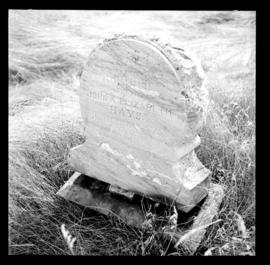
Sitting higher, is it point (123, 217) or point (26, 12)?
point (26, 12)

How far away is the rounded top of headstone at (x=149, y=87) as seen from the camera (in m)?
2.28

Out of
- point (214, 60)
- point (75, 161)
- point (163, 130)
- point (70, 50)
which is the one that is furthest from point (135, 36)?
point (70, 50)

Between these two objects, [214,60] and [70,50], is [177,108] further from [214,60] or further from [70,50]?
[70,50]

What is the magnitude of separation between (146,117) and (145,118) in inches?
0.5

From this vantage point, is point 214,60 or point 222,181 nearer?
point 222,181

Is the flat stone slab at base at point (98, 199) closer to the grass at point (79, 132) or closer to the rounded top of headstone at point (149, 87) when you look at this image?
the grass at point (79, 132)

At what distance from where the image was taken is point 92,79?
2646mm

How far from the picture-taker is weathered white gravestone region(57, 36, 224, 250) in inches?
90.8

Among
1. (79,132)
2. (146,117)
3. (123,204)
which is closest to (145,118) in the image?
(146,117)

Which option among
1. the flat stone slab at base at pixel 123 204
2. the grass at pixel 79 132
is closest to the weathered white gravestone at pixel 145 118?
the flat stone slab at base at pixel 123 204

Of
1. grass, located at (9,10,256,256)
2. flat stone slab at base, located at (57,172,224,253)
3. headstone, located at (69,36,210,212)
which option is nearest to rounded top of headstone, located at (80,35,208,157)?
headstone, located at (69,36,210,212)

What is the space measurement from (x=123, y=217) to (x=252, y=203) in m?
1.00

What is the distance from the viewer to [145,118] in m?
2.48

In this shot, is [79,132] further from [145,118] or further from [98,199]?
[145,118]
